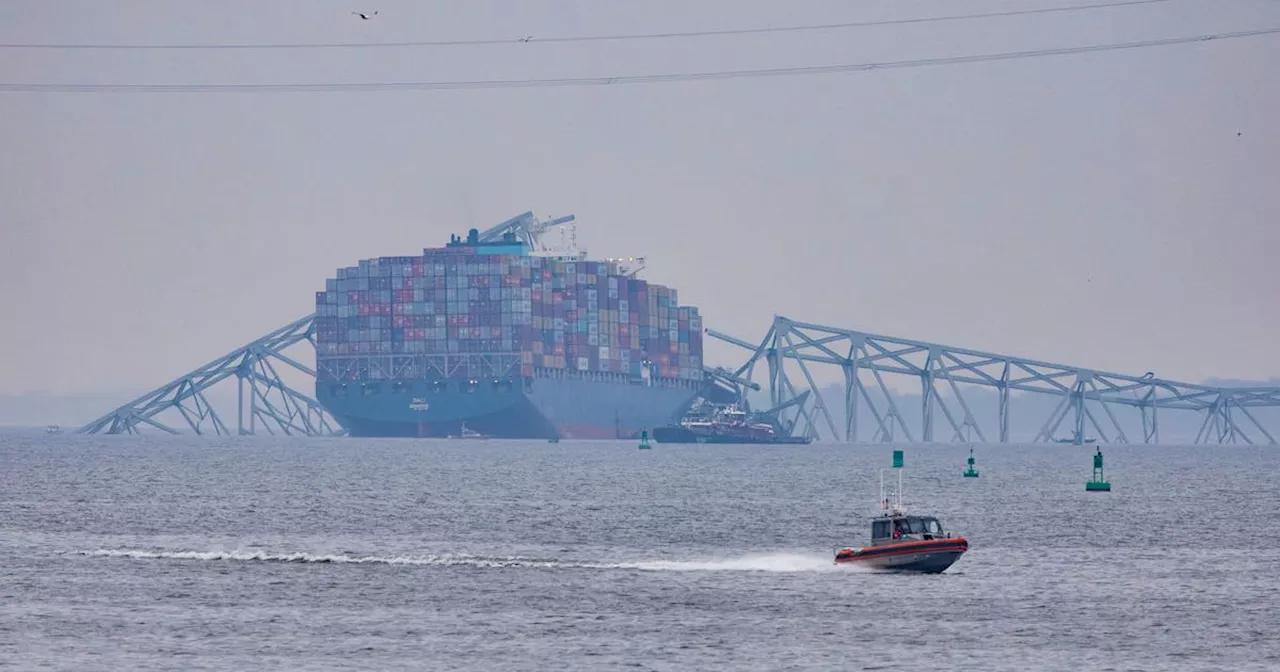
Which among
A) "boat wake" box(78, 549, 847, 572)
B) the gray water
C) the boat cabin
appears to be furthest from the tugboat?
"boat wake" box(78, 549, 847, 572)

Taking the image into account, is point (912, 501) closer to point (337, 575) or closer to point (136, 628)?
point (337, 575)

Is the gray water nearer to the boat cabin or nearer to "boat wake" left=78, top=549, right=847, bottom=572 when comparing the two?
"boat wake" left=78, top=549, right=847, bottom=572

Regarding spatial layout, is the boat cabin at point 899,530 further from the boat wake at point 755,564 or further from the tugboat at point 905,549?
the boat wake at point 755,564

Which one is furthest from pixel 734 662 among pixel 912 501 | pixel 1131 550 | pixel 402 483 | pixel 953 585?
pixel 402 483

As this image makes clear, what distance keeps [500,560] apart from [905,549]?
1521cm

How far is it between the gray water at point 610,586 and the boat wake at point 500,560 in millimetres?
250

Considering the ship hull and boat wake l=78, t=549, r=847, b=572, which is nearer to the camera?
the ship hull

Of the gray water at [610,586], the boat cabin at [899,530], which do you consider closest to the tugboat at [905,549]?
the boat cabin at [899,530]

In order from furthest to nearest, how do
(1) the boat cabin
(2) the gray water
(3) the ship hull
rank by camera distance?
(1) the boat cabin < (3) the ship hull < (2) the gray water

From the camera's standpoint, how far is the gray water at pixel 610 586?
51.7m

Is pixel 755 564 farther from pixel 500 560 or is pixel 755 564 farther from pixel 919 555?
pixel 500 560

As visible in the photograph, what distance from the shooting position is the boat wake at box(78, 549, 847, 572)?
238ft

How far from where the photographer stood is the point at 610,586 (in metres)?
66.8

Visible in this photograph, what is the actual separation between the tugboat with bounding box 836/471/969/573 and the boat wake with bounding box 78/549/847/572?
1616 millimetres
